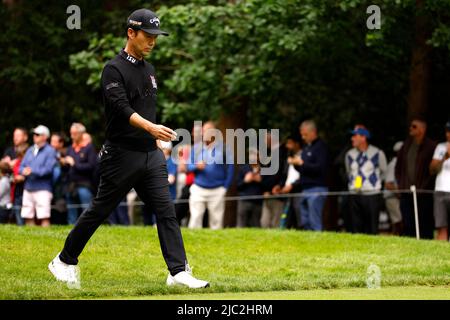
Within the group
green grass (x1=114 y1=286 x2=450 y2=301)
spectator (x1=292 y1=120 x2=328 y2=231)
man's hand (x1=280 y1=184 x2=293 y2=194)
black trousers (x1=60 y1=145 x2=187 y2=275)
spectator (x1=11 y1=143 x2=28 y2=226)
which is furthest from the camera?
man's hand (x1=280 y1=184 x2=293 y2=194)

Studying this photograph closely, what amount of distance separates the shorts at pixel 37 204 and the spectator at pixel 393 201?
578 cm

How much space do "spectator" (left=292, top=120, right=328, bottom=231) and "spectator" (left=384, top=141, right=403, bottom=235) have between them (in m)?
1.85

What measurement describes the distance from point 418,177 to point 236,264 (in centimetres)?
623

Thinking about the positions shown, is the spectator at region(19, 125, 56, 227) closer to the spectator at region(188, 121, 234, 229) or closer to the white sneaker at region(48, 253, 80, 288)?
the spectator at region(188, 121, 234, 229)

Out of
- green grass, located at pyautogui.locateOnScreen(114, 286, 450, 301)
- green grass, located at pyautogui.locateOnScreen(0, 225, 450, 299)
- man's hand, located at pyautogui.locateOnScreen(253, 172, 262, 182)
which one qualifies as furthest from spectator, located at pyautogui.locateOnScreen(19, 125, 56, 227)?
green grass, located at pyautogui.locateOnScreen(114, 286, 450, 301)

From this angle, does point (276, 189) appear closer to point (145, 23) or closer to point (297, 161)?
point (297, 161)

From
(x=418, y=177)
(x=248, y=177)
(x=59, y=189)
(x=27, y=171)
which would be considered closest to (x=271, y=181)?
(x=248, y=177)

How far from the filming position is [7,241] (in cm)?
1401

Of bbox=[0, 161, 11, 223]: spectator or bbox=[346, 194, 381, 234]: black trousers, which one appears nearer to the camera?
bbox=[346, 194, 381, 234]: black trousers

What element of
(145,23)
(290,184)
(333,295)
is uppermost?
(145,23)

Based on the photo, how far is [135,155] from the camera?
34.8ft

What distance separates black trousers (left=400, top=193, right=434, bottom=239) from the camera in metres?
18.9

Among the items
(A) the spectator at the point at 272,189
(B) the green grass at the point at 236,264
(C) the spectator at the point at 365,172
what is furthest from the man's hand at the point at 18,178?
(C) the spectator at the point at 365,172
